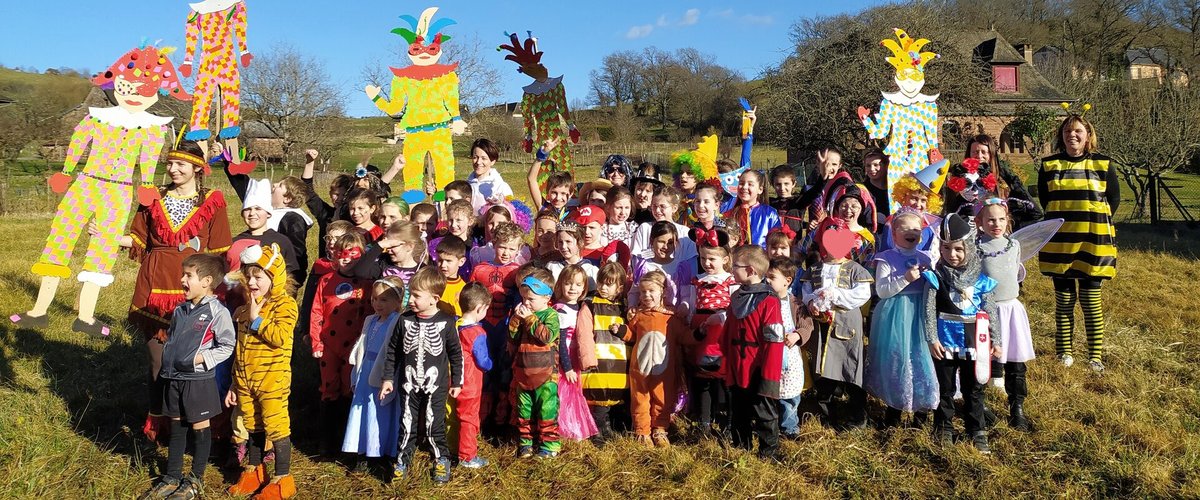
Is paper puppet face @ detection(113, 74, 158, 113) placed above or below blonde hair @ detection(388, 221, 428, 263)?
above

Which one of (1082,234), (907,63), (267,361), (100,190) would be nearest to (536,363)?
(267,361)

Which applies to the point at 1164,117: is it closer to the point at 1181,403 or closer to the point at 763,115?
the point at 763,115

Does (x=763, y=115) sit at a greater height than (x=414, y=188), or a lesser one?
greater

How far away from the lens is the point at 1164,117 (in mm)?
14445

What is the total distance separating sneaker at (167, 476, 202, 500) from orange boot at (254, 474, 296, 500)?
0.30 m

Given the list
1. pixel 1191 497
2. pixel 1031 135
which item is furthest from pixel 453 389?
pixel 1031 135

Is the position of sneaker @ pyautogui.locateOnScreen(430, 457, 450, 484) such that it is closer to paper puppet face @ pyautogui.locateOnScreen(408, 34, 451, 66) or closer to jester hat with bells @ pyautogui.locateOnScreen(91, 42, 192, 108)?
jester hat with bells @ pyautogui.locateOnScreen(91, 42, 192, 108)

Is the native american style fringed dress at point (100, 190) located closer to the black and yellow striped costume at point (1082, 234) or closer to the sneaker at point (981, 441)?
the sneaker at point (981, 441)

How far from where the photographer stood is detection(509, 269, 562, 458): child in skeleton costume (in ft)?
12.4

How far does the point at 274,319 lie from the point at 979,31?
38.4m

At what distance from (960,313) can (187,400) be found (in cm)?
390

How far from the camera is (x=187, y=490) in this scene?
11.8 feet

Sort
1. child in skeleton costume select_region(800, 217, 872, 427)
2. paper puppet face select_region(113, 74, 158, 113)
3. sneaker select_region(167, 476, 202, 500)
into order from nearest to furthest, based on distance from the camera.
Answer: sneaker select_region(167, 476, 202, 500), child in skeleton costume select_region(800, 217, 872, 427), paper puppet face select_region(113, 74, 158, 113)

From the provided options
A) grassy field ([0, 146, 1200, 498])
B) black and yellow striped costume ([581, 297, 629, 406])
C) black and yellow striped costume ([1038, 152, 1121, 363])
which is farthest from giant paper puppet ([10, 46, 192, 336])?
black and yellow striped costume ([1038, 152, 1121, 363])
